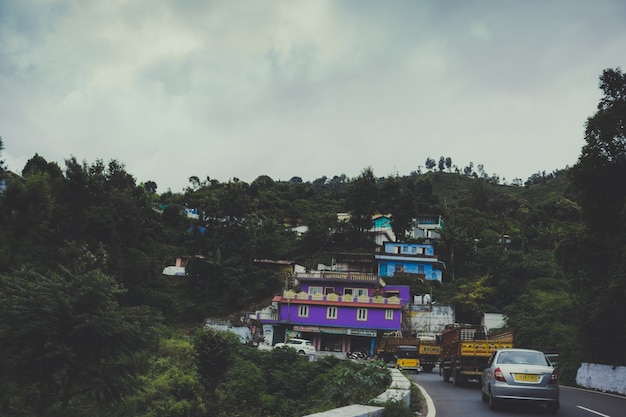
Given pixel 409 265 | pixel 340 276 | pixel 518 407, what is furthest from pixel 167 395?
pixel 409 265

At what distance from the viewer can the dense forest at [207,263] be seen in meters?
13.0

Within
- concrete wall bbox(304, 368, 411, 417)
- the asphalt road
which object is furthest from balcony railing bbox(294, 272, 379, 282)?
concrete wall bbox(304, 368, 411, 417)

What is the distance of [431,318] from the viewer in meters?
51.5

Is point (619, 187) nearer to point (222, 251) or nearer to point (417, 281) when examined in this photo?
point (417, 281)

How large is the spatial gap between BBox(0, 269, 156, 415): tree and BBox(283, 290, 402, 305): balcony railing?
3580 centimetres

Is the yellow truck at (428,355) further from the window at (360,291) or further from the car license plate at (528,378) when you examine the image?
the car license plate at (528,378)

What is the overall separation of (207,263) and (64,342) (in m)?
43.6

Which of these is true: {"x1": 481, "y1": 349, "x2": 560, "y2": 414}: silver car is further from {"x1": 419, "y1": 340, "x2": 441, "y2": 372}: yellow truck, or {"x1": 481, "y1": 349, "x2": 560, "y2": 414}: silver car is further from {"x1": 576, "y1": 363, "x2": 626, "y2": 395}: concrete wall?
{"x1": 419, "y1": 340, "x2": 441, "y2": 372}: yellow truck

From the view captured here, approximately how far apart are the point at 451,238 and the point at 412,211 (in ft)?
22.6

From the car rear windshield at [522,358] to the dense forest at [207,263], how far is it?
9.16 meters

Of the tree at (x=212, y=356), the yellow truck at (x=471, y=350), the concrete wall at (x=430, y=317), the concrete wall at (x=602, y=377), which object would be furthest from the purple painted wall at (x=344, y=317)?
the tree at (x=212, y=356)

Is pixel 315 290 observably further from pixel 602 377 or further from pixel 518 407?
pixel 518 407

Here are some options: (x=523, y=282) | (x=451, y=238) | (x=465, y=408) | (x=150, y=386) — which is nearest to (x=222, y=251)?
(x=451, y=238)

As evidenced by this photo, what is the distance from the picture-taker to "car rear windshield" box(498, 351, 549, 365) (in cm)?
1266
